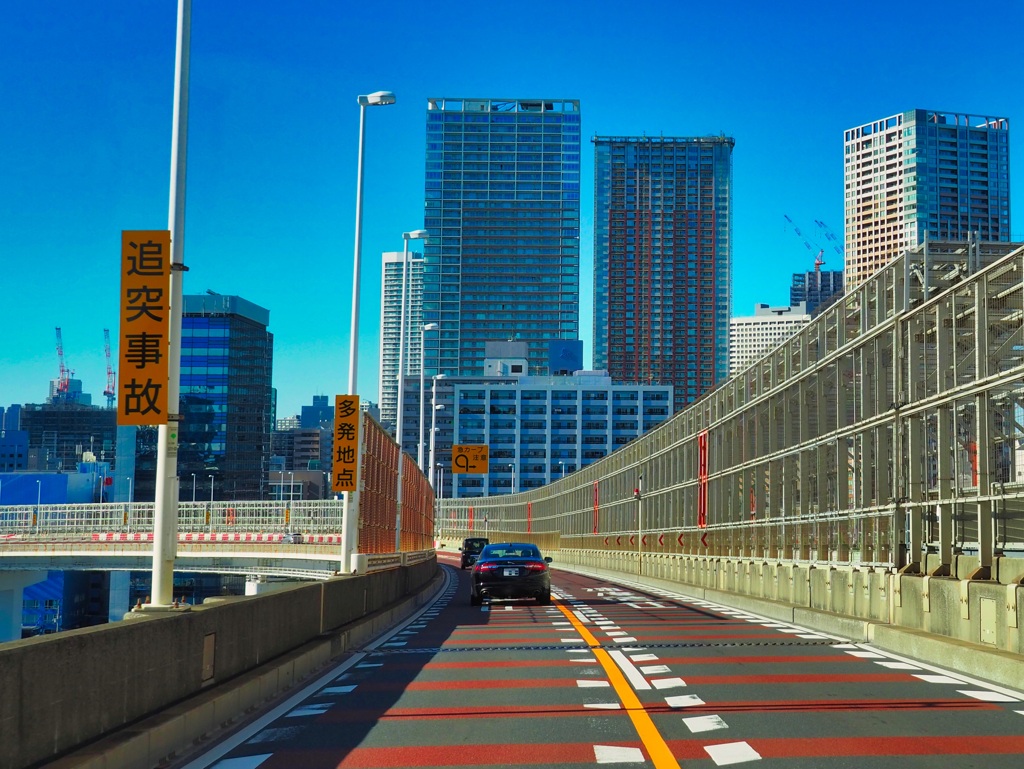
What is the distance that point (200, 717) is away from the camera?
32.7ft

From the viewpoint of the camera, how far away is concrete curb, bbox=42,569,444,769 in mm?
7980

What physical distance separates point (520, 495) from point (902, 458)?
281ft

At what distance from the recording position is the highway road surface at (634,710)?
8992mm

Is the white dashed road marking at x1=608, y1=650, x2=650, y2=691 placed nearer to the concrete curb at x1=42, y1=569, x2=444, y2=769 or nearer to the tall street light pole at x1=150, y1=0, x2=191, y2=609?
the concrete curb at x1=42, y1=569, x2=444, y2=769

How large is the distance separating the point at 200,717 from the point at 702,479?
95.3 ft

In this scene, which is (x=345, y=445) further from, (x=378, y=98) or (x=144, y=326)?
(x=144, y=326)

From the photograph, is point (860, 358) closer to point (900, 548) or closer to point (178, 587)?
point (900, 548)

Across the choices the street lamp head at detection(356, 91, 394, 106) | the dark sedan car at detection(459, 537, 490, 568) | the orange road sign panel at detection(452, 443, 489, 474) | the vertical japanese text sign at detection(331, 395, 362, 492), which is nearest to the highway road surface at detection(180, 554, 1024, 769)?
the vertical japanese text sign at detection(331, 395, 362, 492)

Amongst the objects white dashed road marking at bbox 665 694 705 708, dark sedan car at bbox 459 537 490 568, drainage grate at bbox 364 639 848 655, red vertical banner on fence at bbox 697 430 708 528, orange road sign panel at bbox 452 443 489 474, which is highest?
orange road sign panel at bbox 452 443 489 474

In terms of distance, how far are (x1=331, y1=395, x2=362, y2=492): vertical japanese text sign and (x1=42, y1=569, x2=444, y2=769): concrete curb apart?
8.63 metres

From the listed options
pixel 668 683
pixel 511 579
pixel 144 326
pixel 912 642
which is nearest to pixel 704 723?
pixel 668 683

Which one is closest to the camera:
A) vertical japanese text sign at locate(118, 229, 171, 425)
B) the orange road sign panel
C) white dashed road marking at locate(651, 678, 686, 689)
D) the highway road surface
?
the highway road surface

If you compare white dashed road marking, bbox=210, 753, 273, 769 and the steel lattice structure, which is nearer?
white dashed road marking, bbox=210, 753, 273, 769

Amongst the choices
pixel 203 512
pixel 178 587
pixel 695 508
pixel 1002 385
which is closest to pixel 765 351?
pixel 695 508
